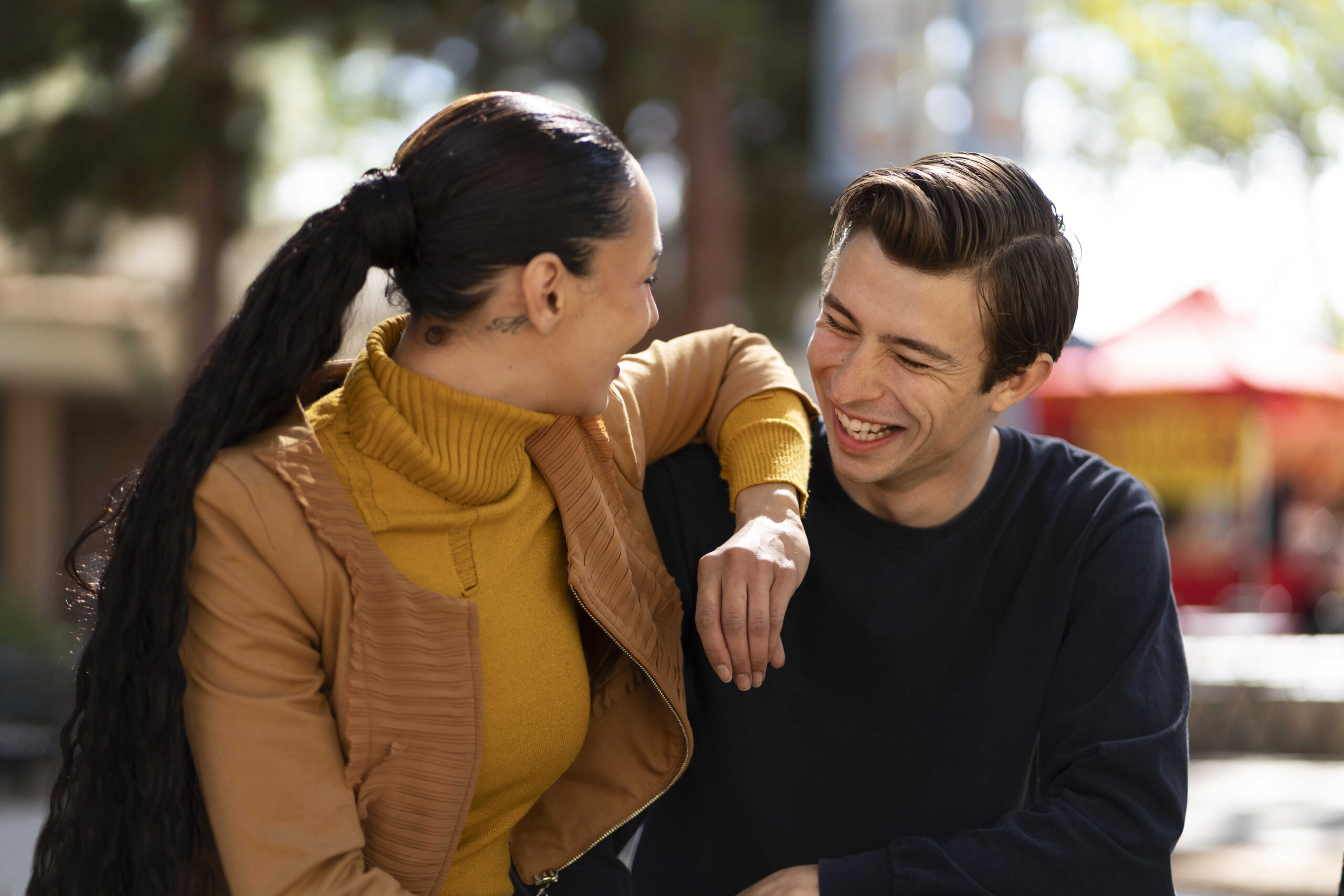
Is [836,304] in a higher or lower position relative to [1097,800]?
higher

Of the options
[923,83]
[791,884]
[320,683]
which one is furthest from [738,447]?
[923,83]

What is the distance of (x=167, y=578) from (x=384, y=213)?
49 cm

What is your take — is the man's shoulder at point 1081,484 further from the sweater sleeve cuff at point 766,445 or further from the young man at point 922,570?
the sweater sleeve cuff at point 766,445

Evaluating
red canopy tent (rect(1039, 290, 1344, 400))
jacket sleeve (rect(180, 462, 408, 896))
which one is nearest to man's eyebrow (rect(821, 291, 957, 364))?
jacket sleeve (rect(180, 462, 408, 896))

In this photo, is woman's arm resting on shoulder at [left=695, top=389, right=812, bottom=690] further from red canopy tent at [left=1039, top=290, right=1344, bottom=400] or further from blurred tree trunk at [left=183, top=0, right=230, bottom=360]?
blurred tree trunk at [left=183, top=0, right=230, bottom=360]

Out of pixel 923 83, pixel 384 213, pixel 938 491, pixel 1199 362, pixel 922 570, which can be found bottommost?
pixel 1199 362

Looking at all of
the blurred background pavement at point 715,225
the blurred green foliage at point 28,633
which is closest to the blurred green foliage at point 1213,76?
the blurred background pavement at point 715,225

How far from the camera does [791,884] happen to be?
169cm

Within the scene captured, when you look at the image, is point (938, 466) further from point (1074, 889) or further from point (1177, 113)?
point (1177, 113)

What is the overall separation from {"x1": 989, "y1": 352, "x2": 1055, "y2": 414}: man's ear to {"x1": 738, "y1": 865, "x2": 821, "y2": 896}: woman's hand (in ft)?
2.70

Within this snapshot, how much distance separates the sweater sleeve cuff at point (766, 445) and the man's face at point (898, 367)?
0.07 metres

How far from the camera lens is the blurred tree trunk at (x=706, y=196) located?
29.4ft

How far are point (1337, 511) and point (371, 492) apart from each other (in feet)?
40.1

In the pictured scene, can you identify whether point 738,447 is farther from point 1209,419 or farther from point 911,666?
point 1209,419
